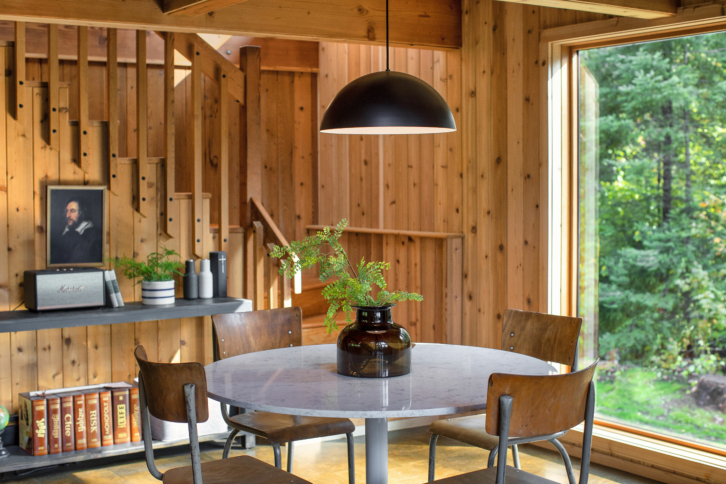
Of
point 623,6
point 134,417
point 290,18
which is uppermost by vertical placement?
point 290,18

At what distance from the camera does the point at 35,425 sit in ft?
12.1

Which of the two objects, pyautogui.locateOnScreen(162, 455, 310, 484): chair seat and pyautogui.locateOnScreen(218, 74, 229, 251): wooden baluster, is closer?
pyautogui.locateOnScreen(162, 455, 310, 484): chair seat

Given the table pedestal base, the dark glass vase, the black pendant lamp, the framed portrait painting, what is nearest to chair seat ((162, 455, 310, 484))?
the table pedestal base

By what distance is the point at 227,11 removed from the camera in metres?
3.78

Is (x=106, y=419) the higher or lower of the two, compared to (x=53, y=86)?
Result: lower

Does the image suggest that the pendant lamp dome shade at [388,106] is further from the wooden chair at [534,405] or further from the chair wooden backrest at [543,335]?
the chair wooden backrest at [543,335]

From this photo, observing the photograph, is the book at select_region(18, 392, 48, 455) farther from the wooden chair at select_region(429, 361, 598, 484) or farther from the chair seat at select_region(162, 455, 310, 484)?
the wooden chair at select_region(429, 361, 598, 484)

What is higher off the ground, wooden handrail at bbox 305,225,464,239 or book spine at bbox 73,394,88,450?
wooden handrail at bbox 305,225,464,239

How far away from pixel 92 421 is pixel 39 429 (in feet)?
0.82

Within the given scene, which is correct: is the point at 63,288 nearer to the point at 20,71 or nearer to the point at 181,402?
the point at 20,71

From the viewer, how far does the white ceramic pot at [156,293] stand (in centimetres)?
392

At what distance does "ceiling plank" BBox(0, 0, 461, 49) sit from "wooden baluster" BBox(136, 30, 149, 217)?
0.36 metres

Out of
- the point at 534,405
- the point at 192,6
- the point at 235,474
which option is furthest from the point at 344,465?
the point at 192,6

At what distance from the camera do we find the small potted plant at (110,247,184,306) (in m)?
3.93
